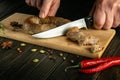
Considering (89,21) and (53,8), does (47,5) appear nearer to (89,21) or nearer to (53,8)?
(53,8)

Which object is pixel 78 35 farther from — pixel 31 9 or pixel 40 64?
pixel 31 9

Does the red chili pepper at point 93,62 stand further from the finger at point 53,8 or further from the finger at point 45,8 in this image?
the finger at point 53,8

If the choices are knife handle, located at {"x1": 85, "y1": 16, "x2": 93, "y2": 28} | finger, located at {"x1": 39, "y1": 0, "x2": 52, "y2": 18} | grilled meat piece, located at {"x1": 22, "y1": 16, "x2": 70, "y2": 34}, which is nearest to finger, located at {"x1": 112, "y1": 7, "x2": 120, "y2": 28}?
knife handle, located at {"x1": 85, "y1": 16, "x2": 93, "y2": 28}

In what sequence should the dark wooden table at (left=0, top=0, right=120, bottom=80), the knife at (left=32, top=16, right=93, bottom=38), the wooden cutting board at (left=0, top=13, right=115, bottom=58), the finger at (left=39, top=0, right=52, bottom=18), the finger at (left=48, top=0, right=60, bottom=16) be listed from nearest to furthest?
the dark wooden table at (left=0, top=0, right=120, bottom=80)
the wooden cutting board at (left=0, top=13, right=115, bottom=58)
the knife at (left=32, top=16, right=93, bottom=38)
the finger at (left=39, top=0, right=52, bottom=18)
the finger at (left=48, top=0, right=60, bottom=16)

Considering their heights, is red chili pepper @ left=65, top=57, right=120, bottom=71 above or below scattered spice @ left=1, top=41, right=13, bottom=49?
above

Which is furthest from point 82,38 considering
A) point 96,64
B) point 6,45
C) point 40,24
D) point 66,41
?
point 6,45

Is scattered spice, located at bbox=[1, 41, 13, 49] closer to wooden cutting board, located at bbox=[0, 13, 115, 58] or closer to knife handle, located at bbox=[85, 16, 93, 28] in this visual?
wooden cutting board, located at bbox=[0, 13, 115, 58]

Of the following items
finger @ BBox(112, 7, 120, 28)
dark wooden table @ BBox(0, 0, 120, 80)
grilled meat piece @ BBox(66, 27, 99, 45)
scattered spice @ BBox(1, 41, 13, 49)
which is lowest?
scattered spice @ BBox(1, 41, 13, 49)

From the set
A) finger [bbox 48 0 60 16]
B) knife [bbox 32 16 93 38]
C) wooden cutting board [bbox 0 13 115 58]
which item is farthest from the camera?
finger [bbox 48 0 60 16]
